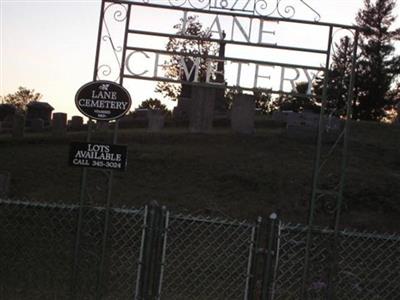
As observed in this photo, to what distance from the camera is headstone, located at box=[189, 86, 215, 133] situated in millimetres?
18031

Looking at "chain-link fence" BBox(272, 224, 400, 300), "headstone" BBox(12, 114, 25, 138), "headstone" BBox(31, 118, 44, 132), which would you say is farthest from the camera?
"headstone" BBox(31, 118, 44, 132)

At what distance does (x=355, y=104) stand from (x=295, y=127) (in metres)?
29.9

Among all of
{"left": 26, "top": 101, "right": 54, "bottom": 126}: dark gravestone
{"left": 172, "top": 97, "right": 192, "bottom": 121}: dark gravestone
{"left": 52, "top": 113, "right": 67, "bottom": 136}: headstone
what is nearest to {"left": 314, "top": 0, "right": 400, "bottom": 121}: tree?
{"left": 172, "top": 97, "right": 192, "bottom": 121}: dark gravestone

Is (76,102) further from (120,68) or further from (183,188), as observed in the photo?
(183,188)

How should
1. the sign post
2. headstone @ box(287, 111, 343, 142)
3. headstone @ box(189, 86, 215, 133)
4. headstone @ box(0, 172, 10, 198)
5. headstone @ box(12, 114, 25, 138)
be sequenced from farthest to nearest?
headstone @ box(12, 114, 25, 138) < headstone @ box(189, 86, 215, 133) < headstone @ box(287, 111, 343, 142) < headstone @ box(0, 172, 10, 198) < the sign post

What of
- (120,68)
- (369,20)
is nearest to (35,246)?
(120,68)

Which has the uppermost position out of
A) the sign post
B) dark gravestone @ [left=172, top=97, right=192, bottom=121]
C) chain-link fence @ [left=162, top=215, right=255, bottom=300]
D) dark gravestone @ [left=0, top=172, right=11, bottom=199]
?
dark gravestone @ [left=172, top=97, right=192, bottom=121]

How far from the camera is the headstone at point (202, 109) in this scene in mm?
18031

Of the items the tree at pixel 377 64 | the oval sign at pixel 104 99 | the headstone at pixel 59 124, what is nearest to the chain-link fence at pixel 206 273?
the oval sign at pixel 104 99

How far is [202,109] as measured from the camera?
717 inches

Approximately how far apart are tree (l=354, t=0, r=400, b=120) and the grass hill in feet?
97.2

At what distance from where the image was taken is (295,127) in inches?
699

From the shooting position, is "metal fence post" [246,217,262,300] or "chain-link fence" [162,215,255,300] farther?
"chain-link fence" [162,215,255,300]

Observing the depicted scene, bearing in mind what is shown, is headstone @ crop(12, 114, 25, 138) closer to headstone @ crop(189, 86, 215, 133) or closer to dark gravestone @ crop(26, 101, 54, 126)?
headstone @ crop(189, 86, 215, 133)
